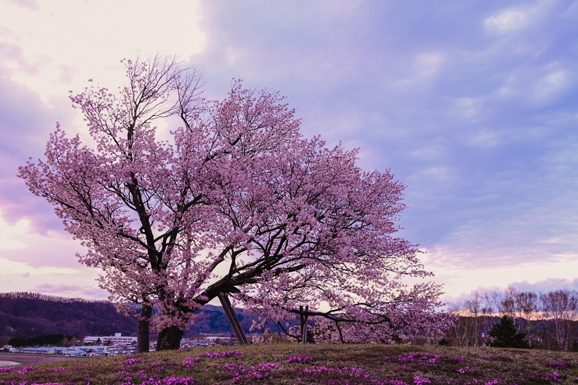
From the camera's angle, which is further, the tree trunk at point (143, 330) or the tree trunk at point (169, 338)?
the tree trunk at point (143, 330)

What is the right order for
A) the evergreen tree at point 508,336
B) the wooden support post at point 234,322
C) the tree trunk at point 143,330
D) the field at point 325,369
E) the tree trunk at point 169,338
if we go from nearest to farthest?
the field at point 325,369 → the wooden support post at point 234,322 → the tree trunk at point 169,338 → the tree trunk at point 143,330 → the evergreen tree at point 508,336

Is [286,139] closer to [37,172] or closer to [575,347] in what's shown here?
[37,172]

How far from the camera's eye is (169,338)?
26125 millimetres

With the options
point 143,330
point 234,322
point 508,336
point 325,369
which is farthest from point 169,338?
point 508,336

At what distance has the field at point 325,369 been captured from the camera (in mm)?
13406

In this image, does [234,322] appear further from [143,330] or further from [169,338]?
[143,330]

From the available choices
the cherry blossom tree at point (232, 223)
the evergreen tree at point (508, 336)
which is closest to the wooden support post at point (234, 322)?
the cherry blossom tree at point (232, 223)

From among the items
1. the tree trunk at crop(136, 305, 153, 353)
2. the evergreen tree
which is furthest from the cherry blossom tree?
the evergreen tree

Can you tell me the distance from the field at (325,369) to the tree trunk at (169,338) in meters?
8.07

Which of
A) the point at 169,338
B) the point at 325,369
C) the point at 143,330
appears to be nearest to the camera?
the point at 325,369

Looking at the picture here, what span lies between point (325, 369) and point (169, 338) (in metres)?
15.3

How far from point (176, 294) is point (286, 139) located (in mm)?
12483

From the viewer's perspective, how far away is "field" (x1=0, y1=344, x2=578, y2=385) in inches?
528

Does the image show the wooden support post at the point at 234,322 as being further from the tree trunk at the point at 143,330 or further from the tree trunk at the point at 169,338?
the tree trunk at the point at 143,330
